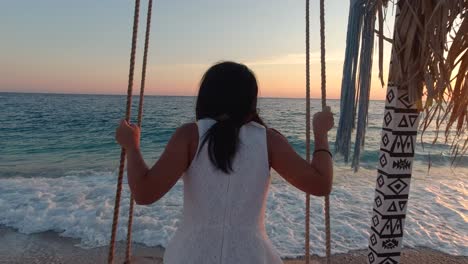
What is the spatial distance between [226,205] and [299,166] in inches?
8.0

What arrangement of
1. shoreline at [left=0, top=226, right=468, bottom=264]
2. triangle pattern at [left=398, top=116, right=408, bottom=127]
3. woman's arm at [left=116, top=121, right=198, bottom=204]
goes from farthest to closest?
1. shoreline at [left=0, top=226, right=468, bottom=264]
2. triangle pattern at [left=398, top=116, right=408, bottom=127]
3. woman's arm at [left=116, top=121, right=198, bottom=204]

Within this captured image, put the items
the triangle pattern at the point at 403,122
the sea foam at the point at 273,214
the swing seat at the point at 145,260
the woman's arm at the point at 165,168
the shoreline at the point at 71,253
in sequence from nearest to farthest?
the woman's arm at the point at 165,168, the triangle pattern at the point at 403,122, the swing seat at the point at 145,260, the shoreline at the point at 71,253, the sea foam at the point at 273,214

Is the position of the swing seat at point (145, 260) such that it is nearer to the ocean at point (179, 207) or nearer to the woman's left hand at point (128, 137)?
the ocean at point (179, 207)

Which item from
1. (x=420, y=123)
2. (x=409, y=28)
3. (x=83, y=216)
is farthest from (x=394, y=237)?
(x=83, y=216)

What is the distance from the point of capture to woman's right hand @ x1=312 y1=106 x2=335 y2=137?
1092mm

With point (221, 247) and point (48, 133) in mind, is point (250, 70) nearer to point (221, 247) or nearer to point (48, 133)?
point (221, 247)

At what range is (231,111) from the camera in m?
0.95

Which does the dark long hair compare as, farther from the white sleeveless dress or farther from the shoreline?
the shoreline

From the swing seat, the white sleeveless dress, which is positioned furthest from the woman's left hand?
the swing seat

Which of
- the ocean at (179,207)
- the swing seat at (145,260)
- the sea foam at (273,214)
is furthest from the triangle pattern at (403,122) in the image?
the sea foam at (273,214)

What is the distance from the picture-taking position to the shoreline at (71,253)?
11.5 ft

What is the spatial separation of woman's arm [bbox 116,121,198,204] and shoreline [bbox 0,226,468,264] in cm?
277

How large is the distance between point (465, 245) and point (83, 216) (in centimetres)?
441

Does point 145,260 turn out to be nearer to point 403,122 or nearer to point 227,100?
point 403,122
